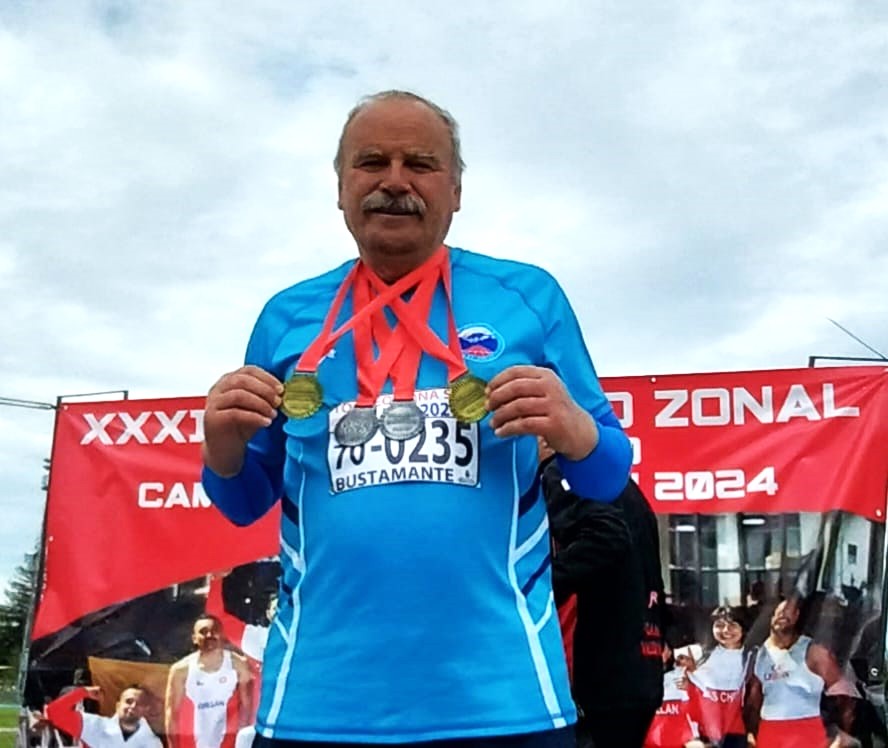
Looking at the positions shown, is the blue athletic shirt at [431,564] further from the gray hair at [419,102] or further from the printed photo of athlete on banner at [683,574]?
the printed photo of athlete on banner at [683,574]

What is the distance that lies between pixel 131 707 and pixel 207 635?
55 centimetres

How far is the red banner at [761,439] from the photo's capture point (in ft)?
16.4

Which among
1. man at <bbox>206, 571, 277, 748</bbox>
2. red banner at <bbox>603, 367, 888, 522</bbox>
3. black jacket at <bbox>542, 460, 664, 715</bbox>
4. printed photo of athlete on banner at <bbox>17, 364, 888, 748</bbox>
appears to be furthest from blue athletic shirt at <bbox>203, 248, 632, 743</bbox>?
man at <bbox>206, 571, 277, 748</bbox>

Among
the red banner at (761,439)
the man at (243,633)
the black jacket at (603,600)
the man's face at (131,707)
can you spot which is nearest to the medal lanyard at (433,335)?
the black jacket at (603,600)

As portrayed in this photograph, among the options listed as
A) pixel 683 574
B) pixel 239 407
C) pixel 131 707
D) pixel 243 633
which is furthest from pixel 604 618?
pixel 131 707

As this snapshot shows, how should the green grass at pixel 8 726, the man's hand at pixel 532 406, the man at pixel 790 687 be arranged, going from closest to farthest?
the man's hand at pixel 532 406
the man at pixel 790 687
the green grass at pixel 8 726

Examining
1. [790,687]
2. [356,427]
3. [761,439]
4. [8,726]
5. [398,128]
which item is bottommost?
[8,726]

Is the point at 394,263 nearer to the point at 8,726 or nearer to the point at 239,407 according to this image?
the point at 239,407

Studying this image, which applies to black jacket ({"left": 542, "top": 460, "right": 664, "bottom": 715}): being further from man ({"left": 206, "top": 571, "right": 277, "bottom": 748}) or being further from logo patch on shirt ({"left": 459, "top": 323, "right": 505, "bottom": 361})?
man ({"left": 206, "top": 571, "right": 277, "bottom": 748})

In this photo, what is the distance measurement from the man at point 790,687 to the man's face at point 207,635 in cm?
253

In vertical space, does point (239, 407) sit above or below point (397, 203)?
below

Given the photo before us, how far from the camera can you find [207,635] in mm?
5754

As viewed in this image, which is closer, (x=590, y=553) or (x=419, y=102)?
(x=419, y=102)

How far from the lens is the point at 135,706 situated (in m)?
5.81
